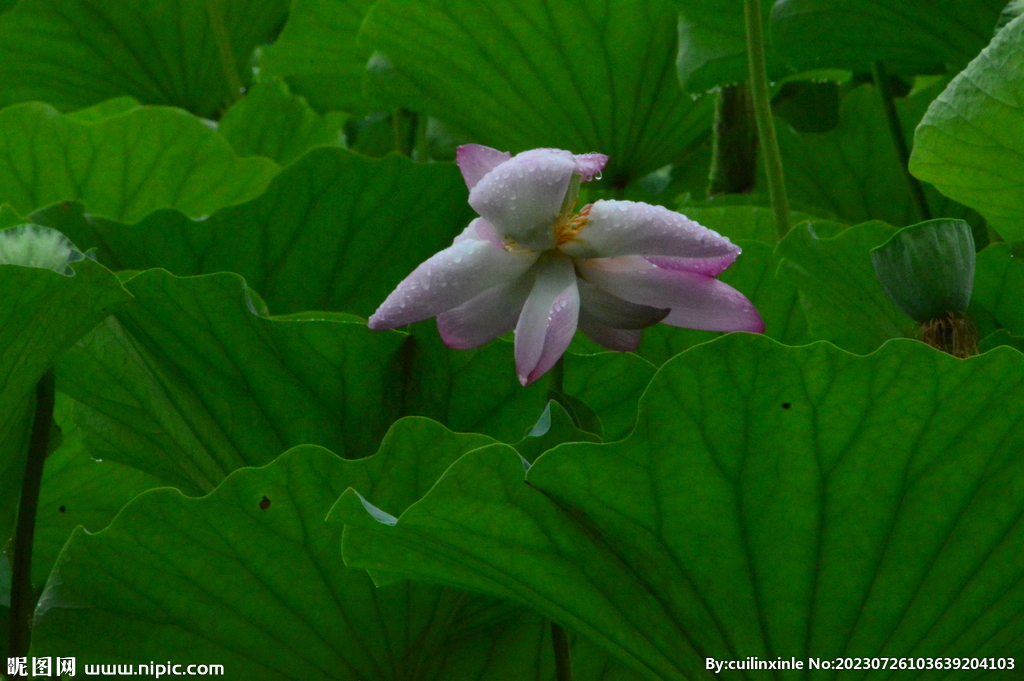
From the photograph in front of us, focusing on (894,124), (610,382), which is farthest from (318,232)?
(894,124)

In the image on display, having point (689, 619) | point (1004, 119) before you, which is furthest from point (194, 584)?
point (1004, 119)

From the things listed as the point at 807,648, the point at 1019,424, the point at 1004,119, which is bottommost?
the point at 807,648

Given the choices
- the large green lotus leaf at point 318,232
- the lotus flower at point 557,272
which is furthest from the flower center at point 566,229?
the large green lotus leaf at point 318,232

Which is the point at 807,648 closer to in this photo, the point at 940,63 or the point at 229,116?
the point at 940,63

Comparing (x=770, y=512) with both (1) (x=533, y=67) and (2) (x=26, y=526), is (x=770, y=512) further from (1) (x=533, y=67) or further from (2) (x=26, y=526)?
(1) (x=533, y=67)

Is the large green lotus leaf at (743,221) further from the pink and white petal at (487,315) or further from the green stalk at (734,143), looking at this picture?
the pink and white petal at (487,315)

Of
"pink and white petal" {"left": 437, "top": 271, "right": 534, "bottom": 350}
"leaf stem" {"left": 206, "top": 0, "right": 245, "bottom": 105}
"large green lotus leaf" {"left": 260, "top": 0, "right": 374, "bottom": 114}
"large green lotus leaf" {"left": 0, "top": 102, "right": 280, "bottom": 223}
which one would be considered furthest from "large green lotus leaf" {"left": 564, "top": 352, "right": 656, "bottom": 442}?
"leaf stem" {"left": 206, "top": 0, "right": 245, "bottom": 105}
